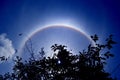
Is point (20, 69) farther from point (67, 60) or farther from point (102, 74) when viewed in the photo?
point (102, 74)

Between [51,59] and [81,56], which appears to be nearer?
[51,59]

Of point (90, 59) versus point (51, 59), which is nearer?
point (51, 59)

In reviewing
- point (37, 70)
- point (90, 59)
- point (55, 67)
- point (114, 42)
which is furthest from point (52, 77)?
point (114, 42)

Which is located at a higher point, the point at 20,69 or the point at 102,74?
the point at 20,69

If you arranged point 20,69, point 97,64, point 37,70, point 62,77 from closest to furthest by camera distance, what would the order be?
1. point 62,77
2. point 97,64
3. point 37,70
4. point 20,69

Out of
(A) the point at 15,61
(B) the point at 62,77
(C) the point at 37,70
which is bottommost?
(B) the point at 62,77

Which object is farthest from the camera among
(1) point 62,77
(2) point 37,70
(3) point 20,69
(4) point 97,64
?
(3) point 20,69

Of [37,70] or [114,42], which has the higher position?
[114,42]

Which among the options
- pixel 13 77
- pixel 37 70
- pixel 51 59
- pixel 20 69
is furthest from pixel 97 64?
pixel 13 77

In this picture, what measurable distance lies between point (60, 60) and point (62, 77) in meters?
1.31

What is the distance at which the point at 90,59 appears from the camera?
16438 mm

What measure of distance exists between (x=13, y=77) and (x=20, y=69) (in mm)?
1674

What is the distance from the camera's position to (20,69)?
62.3ft

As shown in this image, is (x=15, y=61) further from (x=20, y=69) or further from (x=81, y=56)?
(x=81, y=56)
